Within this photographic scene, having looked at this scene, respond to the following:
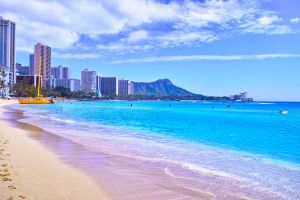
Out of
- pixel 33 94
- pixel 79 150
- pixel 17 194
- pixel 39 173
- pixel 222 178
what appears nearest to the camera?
pixel 17 194

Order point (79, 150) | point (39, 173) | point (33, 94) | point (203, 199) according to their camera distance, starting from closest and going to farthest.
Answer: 1. point (203, 199)
2. point (39, 173)
3. point (79, 150)
4. point (33, 94)

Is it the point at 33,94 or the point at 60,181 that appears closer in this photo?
the point at 60,181

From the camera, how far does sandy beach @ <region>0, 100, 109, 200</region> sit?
22.3 ft

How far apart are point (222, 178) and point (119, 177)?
3064 mm

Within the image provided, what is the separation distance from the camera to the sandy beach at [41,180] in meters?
6.80

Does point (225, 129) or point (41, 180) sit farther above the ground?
point (41, 180)

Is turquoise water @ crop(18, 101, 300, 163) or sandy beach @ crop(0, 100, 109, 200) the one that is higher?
sandy beach @ crop(0, 100, 109, 200)

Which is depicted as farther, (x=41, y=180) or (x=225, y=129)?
(x=225, y=129)

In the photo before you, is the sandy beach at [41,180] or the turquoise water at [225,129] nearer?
the sandy beach at [41,180]

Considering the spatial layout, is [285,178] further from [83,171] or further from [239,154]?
[83,171]

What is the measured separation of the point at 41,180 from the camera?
794 cm

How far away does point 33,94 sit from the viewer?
14488 centimetres

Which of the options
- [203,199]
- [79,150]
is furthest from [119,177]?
[79,150]

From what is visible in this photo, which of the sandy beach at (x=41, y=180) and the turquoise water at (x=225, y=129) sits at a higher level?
the sandy beach at (x=41, y=180)
